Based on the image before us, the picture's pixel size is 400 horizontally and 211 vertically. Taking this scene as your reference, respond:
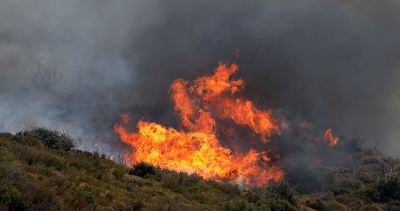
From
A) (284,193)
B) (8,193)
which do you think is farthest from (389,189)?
(8,193)

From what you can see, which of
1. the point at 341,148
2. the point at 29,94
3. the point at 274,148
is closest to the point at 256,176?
the point at 274,148

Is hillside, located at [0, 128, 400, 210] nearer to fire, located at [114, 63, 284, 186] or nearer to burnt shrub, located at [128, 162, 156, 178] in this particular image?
burnt shrub, located at [128, 162, 156, 178]

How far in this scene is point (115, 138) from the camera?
57969 millimetres

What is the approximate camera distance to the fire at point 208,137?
4338cm

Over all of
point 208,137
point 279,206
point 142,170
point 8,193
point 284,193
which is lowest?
point 8,193

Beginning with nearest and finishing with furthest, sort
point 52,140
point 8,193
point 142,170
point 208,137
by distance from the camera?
point 8,193 → point 142,170 → point 52,140 → point 208,137

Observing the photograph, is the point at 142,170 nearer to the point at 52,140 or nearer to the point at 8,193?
the point at 52,140

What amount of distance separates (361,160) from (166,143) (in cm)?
4185

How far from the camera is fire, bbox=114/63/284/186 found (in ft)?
142

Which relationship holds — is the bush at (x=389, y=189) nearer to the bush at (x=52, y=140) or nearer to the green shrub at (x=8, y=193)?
the bush at (x=52, y=140)

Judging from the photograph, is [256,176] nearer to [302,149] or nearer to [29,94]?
[302,149]

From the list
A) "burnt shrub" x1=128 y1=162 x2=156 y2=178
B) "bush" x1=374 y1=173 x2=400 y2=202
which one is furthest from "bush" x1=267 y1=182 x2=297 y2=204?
"bush" x1=374 y1=173 x2=400 y2=202

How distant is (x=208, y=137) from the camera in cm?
4953

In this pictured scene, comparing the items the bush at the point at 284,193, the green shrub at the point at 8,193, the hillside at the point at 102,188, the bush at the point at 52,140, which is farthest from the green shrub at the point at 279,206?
the bush at the point at 52,140
